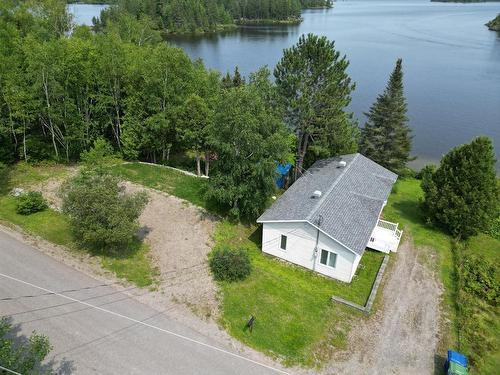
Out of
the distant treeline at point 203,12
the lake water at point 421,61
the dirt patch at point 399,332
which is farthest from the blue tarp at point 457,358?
the distant treeline at point 203,12

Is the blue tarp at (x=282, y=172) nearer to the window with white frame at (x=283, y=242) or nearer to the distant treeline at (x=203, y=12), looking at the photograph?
the window with white frame at (x=283, y=242)

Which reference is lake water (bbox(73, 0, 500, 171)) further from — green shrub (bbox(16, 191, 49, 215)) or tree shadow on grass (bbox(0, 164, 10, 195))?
tree shadow on grass (bbox(0, 164, 10, 195))

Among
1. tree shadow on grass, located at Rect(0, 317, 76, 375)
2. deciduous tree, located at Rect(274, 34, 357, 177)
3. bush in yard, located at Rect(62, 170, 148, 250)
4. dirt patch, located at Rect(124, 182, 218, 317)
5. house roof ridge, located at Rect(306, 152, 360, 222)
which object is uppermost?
deciduous tree, located at Rect(274, 34, 357, 177)

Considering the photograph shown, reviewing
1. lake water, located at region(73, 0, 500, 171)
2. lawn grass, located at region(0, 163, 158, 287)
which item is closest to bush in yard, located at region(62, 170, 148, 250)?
lawn grass, located at region(0, 163, 158, 287)

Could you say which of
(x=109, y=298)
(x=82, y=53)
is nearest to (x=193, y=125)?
(x=82, y=53)

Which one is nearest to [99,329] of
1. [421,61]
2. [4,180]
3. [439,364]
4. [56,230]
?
[56,230]

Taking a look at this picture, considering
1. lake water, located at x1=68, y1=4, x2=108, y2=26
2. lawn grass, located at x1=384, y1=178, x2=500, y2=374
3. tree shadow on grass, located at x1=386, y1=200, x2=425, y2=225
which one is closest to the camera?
lawn grass, located at x1=384, y1=178, x2=500, y2=374

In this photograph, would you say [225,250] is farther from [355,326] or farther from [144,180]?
[144,180]
